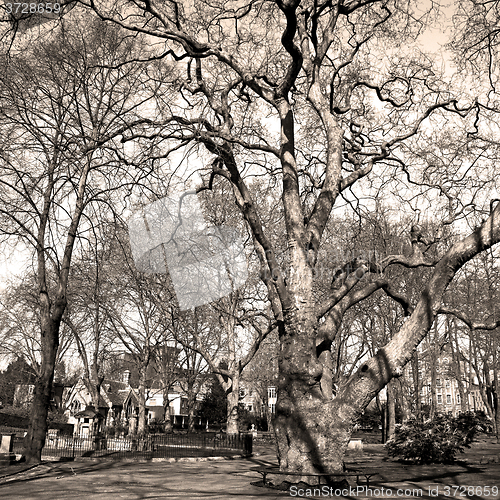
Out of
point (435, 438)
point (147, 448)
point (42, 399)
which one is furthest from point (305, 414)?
point (147, 448)

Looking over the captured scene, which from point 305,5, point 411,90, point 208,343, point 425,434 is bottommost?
point 425,434

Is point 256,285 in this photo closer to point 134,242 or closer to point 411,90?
point 134,242

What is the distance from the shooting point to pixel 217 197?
14039 mm

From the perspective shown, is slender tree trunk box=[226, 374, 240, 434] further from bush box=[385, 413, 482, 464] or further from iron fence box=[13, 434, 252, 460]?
bush box=[385, 413, 482, 464]

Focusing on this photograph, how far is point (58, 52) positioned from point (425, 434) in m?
15.1

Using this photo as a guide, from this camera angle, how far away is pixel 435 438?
13672mm

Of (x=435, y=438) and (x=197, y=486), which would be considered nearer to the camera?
(x=197, y=486)

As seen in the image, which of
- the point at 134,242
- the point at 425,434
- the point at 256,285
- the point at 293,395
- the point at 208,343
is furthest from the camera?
the point at 208,343

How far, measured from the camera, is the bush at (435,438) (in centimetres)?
1368

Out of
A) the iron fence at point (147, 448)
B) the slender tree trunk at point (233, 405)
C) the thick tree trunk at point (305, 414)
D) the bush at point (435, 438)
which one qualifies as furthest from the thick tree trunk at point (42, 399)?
the slender tree trunk at point (233, 405)

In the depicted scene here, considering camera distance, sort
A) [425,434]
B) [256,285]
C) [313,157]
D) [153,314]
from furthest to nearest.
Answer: [153,314], [256,285], [425,434], [313,157]

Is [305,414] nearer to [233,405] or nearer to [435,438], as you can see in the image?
[435,438]

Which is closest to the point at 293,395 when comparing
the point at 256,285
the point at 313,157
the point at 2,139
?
the point at 313,157

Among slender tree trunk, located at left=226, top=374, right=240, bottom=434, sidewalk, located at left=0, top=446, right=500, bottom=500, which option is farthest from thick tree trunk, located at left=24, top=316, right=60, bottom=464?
slender tree trunk, located at left=226, top=374, right=240, bottom=434
